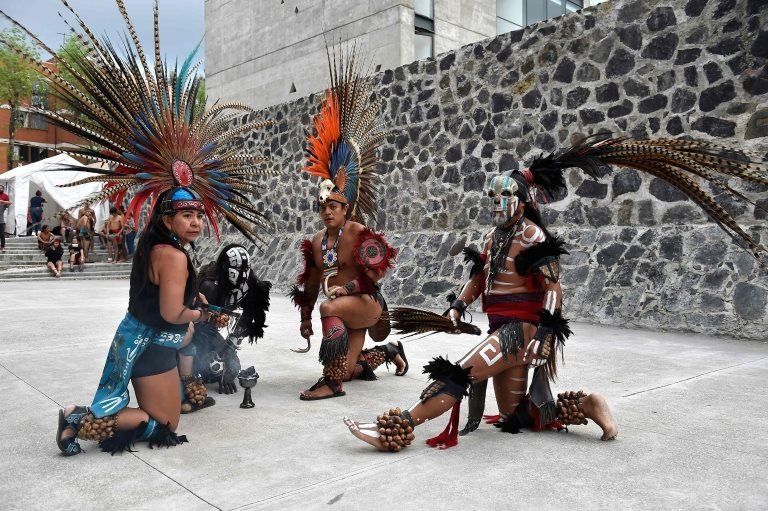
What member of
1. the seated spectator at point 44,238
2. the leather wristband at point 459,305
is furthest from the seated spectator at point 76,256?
the leather wristband at point 459,305

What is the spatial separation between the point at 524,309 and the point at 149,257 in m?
2.01

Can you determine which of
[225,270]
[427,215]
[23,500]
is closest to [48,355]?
[225,270]

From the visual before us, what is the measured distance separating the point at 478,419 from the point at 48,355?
4336mm

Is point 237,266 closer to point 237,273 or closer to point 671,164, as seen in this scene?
point 237,273

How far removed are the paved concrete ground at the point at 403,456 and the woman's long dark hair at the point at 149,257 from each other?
0.83 m

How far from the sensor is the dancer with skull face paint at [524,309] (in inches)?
131

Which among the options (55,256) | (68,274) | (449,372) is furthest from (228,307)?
(68,274)

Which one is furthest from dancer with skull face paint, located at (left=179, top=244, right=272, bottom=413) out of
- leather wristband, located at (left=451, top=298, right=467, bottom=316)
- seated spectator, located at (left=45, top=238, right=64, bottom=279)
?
seated spectator, located at (left=45, top=238, right=64, bottom=279)

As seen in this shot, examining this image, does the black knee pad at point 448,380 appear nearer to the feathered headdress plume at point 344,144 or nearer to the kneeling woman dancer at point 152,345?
the kneeling woman dancer at point 152,345

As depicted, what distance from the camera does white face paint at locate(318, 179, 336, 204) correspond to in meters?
4.68

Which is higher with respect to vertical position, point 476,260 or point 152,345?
point 476,260

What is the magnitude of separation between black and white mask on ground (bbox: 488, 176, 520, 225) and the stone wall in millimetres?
4186

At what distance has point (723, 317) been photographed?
668cm

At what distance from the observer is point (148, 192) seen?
4.14m
